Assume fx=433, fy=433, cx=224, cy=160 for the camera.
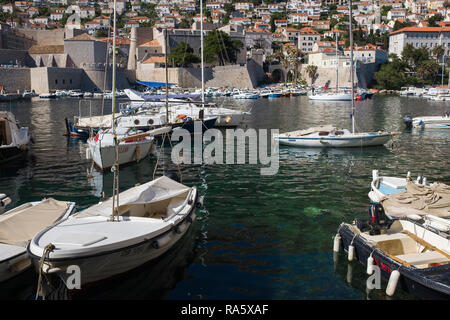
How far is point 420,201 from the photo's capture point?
9156mm

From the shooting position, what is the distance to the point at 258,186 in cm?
1268

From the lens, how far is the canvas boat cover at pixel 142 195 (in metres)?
7.71

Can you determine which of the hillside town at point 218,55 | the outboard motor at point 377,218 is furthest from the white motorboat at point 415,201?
the hillside town at point 218,55

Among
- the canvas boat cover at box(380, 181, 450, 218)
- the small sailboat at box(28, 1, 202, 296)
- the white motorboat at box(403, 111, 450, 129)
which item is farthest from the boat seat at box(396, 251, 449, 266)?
the white motorboat at box(403, 111, 450, 129)

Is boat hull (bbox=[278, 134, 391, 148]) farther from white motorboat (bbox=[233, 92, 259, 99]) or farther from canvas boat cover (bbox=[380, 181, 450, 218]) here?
white motorboat (bbox=[233, 92, 259, 99])

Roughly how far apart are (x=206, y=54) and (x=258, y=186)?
2657 inches

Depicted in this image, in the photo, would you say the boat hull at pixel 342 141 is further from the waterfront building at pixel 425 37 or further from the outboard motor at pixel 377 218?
the waterfront building at pixel 425 37

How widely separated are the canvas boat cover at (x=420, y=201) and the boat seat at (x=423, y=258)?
2004 mm

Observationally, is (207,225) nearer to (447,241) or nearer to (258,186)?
(258,186)

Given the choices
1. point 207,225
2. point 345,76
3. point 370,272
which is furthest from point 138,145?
point 345,76

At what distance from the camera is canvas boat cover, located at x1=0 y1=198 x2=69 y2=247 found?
727 cm

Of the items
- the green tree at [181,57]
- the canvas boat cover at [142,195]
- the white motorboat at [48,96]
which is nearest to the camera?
the canvas boat cover at [142,195]

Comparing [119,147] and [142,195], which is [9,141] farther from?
[142,195]

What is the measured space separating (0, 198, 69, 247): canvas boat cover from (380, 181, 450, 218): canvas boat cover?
6804 mm
